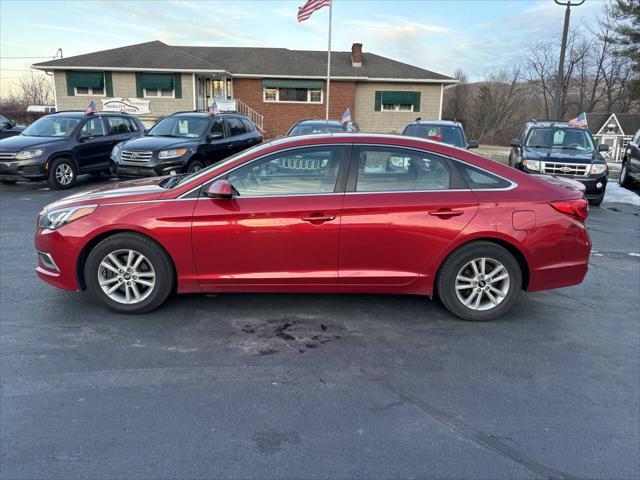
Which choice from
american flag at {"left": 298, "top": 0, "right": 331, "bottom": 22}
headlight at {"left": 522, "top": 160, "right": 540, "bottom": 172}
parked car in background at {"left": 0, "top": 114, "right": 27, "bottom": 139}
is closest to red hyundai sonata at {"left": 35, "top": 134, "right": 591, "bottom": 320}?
headlight at {"left": 522, "top": 160, "right": 540, "bottom": 172}

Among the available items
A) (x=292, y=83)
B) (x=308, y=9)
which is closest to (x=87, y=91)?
(x=292, y=83)

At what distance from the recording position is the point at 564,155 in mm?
11484

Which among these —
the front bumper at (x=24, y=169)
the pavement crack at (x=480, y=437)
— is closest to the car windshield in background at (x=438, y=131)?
the front bumper at (x=24, y=169)

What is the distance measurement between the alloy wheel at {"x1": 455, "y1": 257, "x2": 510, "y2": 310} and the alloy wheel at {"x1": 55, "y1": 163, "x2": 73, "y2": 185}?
1067 centimetres

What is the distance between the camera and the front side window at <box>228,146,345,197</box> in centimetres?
449

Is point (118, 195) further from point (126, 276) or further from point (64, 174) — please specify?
point (64, 174)

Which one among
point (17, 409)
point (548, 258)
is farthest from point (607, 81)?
point (17, 409)

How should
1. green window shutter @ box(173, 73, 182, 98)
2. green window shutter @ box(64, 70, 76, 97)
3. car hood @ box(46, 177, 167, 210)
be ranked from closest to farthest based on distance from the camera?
car hood @ box(46, 177, 167, 210) < green window shutter @ box(173, 73, 182, 98) < green window shutter @ box(64, 70, 76, 97)

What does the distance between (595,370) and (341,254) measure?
215 centimetres

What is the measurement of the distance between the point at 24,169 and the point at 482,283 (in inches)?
424

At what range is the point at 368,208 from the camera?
4.41 m

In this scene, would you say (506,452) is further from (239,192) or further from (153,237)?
(153,237)

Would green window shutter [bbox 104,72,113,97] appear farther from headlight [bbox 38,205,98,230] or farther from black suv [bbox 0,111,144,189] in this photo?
headlight [bbox 38,205,98,230]

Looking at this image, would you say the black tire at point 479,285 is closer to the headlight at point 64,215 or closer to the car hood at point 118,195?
the car hood at point 118,195
